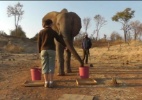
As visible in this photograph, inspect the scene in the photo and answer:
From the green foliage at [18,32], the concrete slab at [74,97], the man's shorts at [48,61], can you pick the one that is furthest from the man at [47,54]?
the green foliage at [18,32]

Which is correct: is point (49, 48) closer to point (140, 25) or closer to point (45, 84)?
point (45, 84)

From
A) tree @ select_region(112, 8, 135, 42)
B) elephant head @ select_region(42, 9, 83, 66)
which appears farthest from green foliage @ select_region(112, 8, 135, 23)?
elephant head @ select_region(42, 9, 83, 66)

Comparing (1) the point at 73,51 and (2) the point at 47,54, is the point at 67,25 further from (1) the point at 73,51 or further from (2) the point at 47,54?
(2) the point at 47,54

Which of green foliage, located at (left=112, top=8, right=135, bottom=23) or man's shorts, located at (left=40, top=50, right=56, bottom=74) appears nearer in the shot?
man's shorts, located at (left=40, top=50, right=56, bottom=74)

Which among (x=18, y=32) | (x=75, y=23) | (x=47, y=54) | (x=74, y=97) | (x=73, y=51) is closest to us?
(x=74, y=97)

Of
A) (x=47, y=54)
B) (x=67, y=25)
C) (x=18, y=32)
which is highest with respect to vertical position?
(x=18, y=32)

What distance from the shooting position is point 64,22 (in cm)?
1011

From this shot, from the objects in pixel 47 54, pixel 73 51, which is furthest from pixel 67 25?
pixel 47 54

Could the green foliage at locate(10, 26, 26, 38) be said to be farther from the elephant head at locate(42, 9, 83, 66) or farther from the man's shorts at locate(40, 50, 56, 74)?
the man's shorts at locate(40, 50, 56, 74)

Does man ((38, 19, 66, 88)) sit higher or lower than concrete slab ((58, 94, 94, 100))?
higher

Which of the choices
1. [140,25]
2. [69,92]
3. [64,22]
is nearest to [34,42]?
[140,25]

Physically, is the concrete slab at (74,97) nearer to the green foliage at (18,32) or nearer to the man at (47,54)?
the man at (47,54)

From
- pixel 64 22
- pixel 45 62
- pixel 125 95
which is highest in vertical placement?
pixel 64 22

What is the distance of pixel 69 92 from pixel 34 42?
1279 inches
